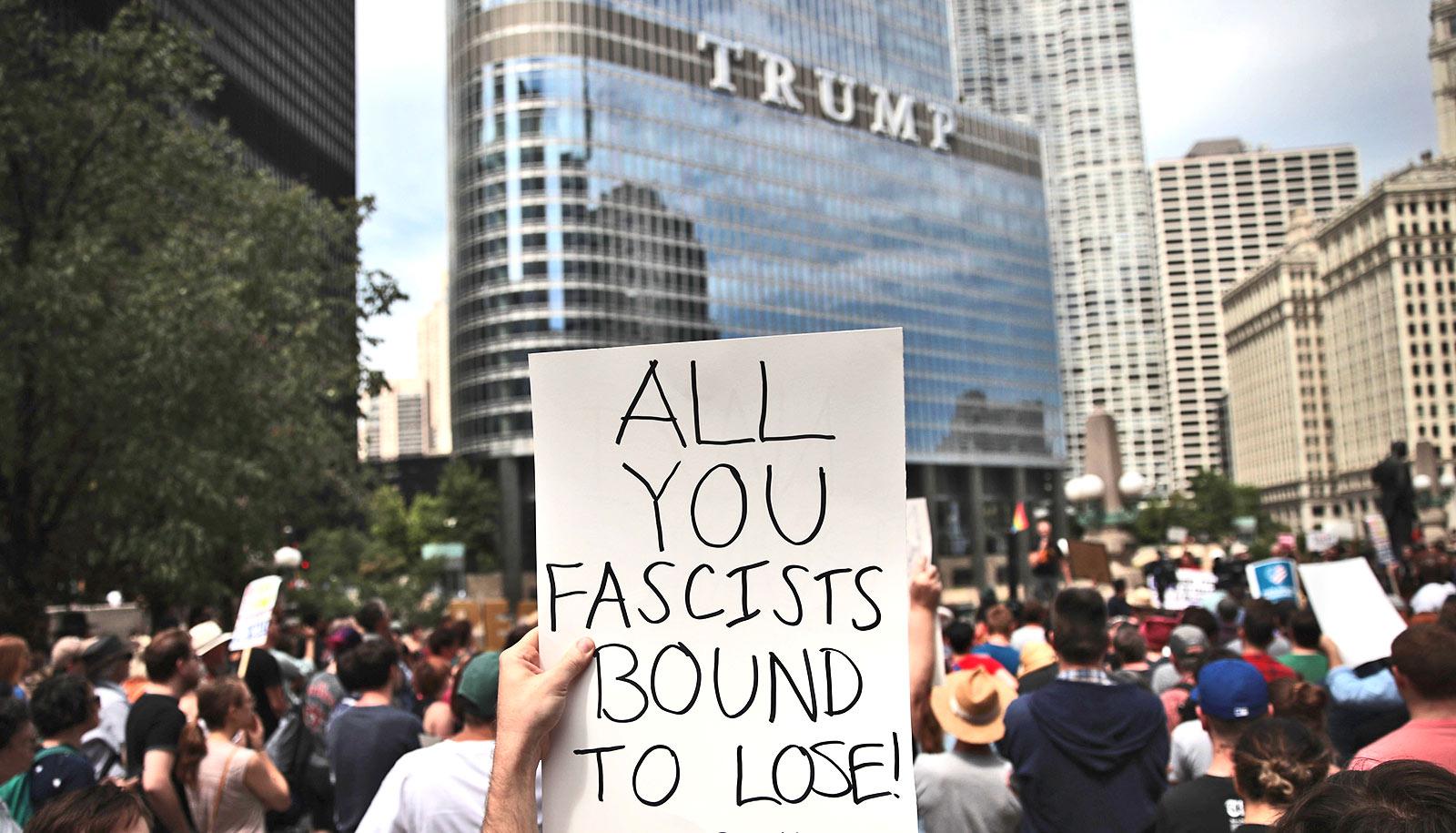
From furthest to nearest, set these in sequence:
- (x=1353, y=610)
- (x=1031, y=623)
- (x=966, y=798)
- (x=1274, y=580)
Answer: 1. (x=1274, y=580)
2. (x=1031, y=623)
3. (x=1353, y=610)
4. (x=966, y=798)

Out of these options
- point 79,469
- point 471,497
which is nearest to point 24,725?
point 79,469

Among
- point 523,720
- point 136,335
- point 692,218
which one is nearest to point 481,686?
point 523,720

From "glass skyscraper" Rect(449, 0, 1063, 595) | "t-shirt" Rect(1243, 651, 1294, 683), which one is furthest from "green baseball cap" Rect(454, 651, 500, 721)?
"glass skyscraper" Rect(449, 0, 1063, 595)

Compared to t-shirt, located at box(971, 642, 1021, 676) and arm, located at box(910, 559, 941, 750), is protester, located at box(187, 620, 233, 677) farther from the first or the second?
arm, located at box(910, 559, 941, 750)

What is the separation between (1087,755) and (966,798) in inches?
25.5

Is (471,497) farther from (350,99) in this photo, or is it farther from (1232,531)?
(1232,531)

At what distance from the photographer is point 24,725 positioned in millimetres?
5348

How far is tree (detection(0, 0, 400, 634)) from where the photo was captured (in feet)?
59.7

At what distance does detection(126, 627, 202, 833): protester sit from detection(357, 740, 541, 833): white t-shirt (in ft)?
6.17

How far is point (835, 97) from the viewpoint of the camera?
4070 inches

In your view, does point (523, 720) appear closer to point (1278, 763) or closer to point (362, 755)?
point (1278, 763)

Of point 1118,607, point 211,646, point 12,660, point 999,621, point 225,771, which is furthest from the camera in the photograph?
point 1118,607

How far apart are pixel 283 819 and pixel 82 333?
13.8 meters

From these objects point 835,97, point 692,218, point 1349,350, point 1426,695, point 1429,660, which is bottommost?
point 1426,695
